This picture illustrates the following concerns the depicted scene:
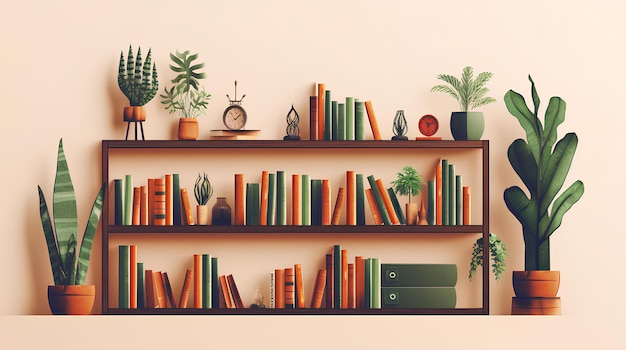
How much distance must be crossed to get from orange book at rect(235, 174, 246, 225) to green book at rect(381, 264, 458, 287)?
0.83 m

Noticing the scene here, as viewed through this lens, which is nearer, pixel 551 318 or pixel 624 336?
pixel 551 318

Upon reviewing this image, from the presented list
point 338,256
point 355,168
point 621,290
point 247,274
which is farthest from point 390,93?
point 621,290

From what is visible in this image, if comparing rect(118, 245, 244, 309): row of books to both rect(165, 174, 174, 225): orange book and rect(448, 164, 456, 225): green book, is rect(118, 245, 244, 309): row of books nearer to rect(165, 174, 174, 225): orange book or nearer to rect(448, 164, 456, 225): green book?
rect(165, 174, 174, 225): orange book

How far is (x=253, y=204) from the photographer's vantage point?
4.85 meters

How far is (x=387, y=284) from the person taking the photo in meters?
4.83

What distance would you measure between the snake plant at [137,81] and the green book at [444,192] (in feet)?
5.37

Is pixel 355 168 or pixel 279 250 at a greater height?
pixel 355 168

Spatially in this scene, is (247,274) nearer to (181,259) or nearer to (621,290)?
(181,259)

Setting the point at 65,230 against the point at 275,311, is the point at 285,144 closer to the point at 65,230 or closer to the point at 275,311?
the point at 275,311

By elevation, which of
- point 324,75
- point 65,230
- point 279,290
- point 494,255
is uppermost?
point 324,75

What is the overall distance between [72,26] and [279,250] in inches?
67.8

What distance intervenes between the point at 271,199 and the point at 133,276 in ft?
2.80

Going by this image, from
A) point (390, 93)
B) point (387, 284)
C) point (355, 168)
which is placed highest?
point (390, 93)

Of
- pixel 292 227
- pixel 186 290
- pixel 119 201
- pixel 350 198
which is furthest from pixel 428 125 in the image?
pixel 119 201
